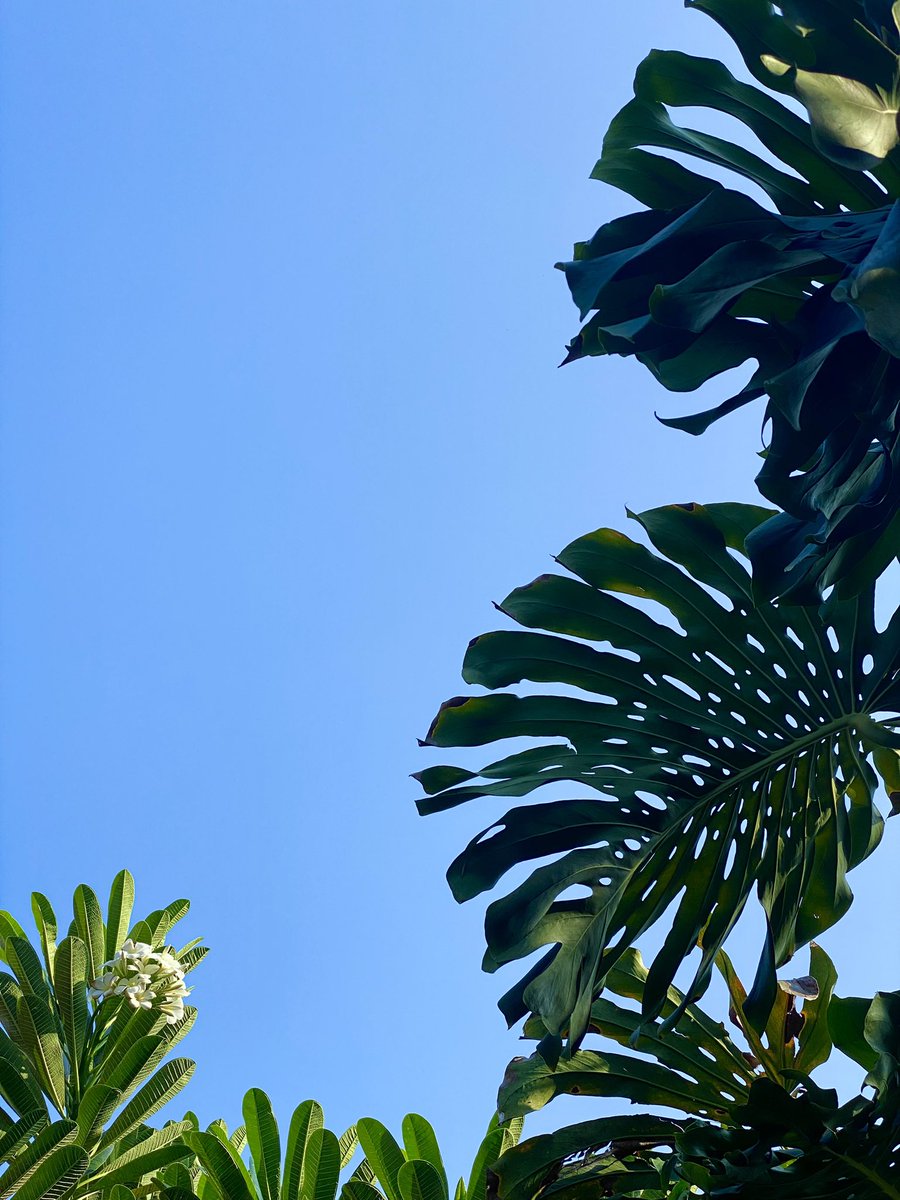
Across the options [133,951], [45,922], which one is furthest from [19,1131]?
[45,922]

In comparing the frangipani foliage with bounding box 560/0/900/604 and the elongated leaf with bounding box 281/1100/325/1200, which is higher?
the frangipani foliage with bounding box 560/0/900/604

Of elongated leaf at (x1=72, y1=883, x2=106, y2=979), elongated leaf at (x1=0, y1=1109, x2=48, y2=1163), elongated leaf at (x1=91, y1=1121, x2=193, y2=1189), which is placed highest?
elongated leaf at (x1=72, y1=883, x2=106, y2=979)

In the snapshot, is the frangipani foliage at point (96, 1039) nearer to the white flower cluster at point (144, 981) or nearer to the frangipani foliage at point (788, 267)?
the white flower cluster at point (144, 981)

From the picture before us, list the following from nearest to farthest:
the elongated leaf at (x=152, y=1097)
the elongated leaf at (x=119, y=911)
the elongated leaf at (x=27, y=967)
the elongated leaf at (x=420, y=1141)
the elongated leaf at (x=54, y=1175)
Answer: the elongated leaf at (x=54, y=1175)
the elongated leaf at (x=420, y=1141)
the elongated leaf at (x=152, y=1097)
the elongated leaf at (x=27, y=967)
the elongated leaf at (x=119, y=911)

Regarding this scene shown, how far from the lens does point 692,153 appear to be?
1816 millimetres

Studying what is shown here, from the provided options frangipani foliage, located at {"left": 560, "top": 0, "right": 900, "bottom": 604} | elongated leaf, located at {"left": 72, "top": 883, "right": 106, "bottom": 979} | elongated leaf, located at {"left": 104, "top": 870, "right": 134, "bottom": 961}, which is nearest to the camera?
frangipani foliage, located at {"left": 560, "top": 0, "right": 900, "bottom": 604}

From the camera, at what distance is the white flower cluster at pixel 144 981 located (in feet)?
10.4

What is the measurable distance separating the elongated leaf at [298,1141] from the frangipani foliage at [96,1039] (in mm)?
292

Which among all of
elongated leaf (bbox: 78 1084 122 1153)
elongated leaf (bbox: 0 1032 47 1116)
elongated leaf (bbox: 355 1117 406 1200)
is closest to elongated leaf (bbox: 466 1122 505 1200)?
elongated leaf (bbox: 355 1117 406 1200)

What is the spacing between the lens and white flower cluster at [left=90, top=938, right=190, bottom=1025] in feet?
10.4

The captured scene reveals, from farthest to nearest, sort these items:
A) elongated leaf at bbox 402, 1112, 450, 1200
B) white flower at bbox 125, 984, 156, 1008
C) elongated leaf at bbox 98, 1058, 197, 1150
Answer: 1. white flower at bbox 125, 984, 156, 1008
2. elongated leaf at bbox 98, 1058, 197, 1150
3. elongated leaf at bbox 402, 1112, 450, 1200

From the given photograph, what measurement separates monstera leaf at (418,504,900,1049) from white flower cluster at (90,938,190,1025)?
142cm

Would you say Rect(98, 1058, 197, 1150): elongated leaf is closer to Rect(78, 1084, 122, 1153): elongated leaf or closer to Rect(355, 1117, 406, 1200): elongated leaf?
Rect(78, 1084, 122, 1153): elongated leaf

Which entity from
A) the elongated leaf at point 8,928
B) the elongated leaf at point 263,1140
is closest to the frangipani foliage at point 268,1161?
the elongated leaf at point 263,1140
